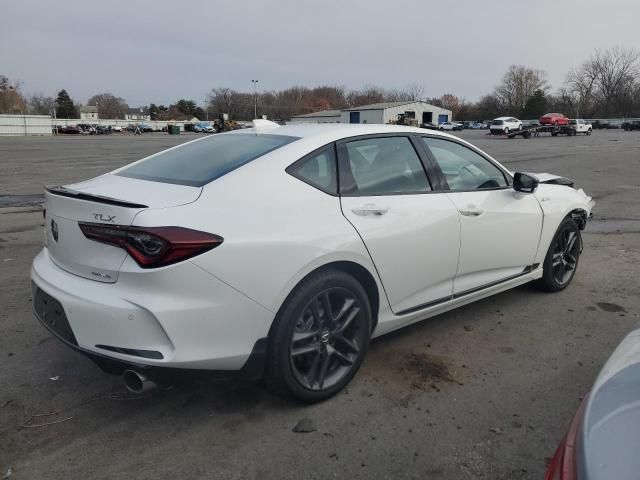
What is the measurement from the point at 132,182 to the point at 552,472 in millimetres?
2546

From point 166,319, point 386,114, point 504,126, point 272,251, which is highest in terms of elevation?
point 386,114

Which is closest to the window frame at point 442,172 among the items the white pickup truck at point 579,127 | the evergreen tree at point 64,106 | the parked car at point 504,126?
the parked car at point 504,126

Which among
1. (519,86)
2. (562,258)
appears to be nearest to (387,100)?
(519,86)

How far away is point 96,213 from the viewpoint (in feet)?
8.46

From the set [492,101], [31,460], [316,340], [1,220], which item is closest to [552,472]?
[316,340]

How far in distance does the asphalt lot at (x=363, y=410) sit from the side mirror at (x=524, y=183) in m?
1.06

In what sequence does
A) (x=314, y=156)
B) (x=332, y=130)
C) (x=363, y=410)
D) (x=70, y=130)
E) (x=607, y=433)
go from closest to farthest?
1. (x=607, y=433)
2. (x=363, y=410)
3. (x=314, y=156)
4. (x=332, y=130)
5. (x=70, y=130)

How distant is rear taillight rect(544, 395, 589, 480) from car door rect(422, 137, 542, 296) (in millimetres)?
2120

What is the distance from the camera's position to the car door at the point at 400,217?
316 centimetres

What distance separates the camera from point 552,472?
157 centimetres

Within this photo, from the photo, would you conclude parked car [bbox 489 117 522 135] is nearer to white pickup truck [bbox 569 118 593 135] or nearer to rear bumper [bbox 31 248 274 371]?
white pickup truck [bbox 569 118 593 135]

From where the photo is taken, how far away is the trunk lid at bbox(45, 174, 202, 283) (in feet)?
8.28

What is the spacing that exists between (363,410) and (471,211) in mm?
1615

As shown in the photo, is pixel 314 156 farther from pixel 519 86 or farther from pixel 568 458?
pixel 519 86
